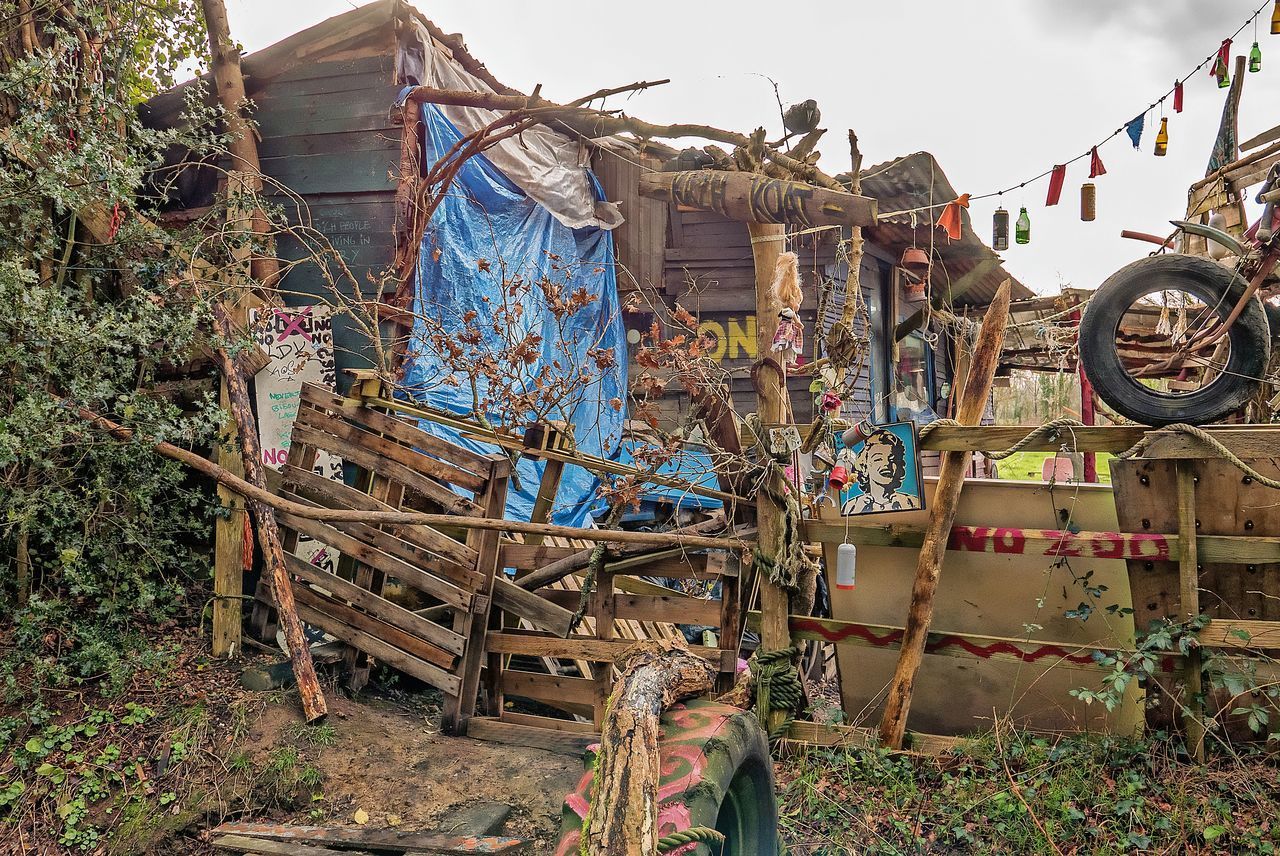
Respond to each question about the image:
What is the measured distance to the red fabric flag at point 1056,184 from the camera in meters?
8.02

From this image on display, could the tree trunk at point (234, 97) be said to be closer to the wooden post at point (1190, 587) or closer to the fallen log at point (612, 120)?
the fallen log at point (612, 120)

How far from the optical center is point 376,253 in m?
8.25

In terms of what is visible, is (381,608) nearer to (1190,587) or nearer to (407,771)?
(407,771)

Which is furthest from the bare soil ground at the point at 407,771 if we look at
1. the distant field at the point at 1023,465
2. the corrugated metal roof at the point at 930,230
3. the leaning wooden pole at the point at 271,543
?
the distant field at the point at 1023,465

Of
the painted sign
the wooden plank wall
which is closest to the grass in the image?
the painted sign

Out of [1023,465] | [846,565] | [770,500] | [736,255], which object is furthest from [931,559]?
[1023,465]

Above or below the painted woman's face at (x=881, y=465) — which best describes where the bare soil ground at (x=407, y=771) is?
below

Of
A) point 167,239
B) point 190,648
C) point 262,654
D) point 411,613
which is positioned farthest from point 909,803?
point 167,239

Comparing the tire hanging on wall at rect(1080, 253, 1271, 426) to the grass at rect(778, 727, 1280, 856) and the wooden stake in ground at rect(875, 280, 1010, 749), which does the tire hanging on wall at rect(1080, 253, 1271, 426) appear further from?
the grass at rect(778, 727, 1280, 856)

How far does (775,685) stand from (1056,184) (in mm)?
6199

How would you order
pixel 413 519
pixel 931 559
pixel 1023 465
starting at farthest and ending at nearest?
1. pixel 1023 465
2. pixel 931 559
3. pixel 413 519

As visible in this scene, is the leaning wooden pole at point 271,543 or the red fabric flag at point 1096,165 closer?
the leaning wooden pole at point 271,543

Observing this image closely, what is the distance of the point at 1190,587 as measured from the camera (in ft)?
13.3

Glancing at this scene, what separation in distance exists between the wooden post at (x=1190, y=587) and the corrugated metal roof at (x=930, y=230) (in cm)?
363
